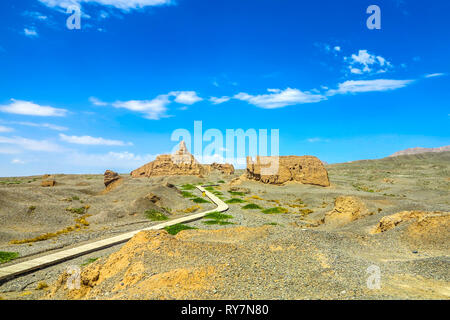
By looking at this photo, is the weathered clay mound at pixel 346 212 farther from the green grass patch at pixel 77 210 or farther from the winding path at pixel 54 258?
the green grass patch at pixel 77 210

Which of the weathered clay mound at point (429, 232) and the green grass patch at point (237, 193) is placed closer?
the weathered clay mound at point (429, 232)

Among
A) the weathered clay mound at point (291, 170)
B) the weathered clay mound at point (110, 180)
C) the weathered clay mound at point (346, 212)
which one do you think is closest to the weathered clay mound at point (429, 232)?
the weathered clay mound at point (346, 212)

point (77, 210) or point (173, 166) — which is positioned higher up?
point (173, 166)

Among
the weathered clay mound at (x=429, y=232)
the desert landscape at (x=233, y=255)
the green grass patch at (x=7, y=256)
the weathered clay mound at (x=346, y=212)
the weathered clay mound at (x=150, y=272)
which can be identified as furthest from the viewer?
the weathered clay mound at (x=346, y=212)

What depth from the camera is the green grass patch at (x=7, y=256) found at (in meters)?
15.2

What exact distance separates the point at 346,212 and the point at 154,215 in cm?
1951

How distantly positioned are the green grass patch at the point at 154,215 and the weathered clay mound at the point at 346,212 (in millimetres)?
16705

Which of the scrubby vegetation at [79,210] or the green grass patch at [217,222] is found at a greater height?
the scrubby vegetation at [79,210]

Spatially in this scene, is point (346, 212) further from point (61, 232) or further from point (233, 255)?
point (61, 232)

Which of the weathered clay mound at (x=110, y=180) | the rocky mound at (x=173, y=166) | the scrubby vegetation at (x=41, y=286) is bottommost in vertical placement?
the scrubby vegetation at (x=41, y=286)

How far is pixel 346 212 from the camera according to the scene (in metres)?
25.2

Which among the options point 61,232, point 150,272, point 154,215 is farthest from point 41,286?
point 154,215
